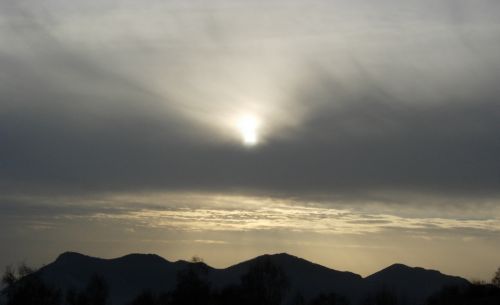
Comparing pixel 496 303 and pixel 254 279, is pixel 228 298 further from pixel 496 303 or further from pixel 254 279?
pixel 496 303

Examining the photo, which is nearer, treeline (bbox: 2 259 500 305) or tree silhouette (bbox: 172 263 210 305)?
treeline (bbox: 2 259 500 305)

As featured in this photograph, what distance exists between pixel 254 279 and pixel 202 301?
15964mm

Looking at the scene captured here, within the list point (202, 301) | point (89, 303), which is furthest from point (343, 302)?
point (89, 303)

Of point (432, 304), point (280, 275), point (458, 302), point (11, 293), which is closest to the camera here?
point (458, 302)

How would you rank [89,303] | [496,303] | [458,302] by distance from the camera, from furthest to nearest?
[89,303], [458,302], [496,303]

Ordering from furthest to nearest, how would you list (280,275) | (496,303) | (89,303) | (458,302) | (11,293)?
(280,275)
(89,303)
(11,293)
(458,302)
(496,303)

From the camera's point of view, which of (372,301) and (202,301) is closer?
(202,301)

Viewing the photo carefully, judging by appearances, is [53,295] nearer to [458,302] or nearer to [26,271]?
[26,271]

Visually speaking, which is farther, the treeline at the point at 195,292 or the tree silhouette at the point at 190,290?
the tree silhouette at the point at 190,290

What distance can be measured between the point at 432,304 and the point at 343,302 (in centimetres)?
4216

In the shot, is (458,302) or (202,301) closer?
(458,302)

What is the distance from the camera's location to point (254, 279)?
6521 inches

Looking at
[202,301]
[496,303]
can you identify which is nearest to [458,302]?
[496,303]

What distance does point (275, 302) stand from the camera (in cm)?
16600
